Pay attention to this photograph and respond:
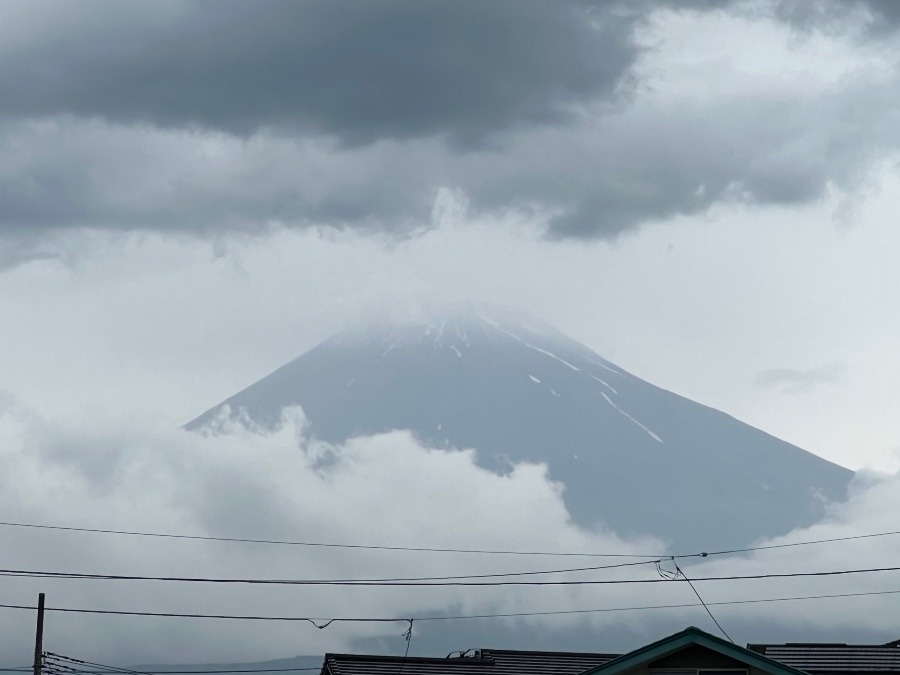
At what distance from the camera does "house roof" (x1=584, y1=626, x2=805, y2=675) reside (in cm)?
4656

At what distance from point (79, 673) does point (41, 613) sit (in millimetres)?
4037

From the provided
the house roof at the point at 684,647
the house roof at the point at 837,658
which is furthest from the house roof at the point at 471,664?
the house roof at the point at 684,647

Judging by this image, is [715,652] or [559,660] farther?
[559,660]

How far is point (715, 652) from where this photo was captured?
47.1m

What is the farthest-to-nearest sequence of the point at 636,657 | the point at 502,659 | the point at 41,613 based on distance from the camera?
the point at 502,659 < the point at 41,613 < the point at 636,657

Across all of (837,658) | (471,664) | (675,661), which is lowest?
(675,661)

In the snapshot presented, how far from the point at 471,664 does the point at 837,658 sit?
43.7 feet

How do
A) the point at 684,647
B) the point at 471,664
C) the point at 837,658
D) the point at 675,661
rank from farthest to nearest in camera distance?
the point at 471,664 < the point at 837,658 < the point at 675,661 < the point at 684,647

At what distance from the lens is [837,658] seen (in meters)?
57.7

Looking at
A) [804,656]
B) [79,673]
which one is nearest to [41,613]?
[79,673]

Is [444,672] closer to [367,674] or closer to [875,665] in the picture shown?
[367,674]

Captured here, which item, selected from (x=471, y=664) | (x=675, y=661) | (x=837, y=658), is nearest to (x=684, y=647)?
(x=675, y=661)

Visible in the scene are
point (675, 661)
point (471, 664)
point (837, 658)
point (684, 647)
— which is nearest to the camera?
point (684, 647)

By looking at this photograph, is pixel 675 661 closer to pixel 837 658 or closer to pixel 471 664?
pixel 837 658
